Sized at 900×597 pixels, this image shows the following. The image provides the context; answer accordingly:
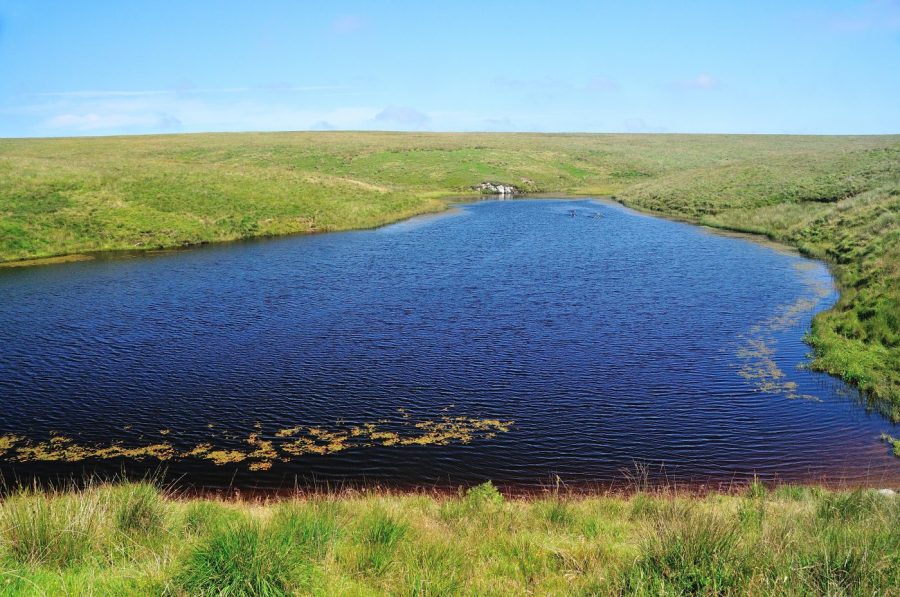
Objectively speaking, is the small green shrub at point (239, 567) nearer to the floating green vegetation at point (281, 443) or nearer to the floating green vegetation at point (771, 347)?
the floating green vegetation at point (281, 443)

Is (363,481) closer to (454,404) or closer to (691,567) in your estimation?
(454,404)

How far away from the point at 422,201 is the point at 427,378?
6491 centimetres

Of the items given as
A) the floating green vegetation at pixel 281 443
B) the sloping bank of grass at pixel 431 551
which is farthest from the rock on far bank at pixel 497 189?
the sloping bank of grass at pixel 431 551

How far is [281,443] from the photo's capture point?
59.5ft

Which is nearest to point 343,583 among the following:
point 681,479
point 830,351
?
point 681,479

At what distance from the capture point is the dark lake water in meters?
17.2

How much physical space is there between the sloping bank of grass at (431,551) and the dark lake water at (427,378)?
17.4ft

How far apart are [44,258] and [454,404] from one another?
4087 cm

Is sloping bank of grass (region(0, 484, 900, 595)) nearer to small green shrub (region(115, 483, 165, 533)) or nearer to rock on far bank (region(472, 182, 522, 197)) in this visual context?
small green shrub (region(115, 483, 165, 533))

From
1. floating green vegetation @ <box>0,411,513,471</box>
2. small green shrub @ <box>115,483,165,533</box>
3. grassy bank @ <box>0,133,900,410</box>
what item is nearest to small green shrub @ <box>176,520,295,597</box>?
small green shrub @ <box>115,483,165,533</box>


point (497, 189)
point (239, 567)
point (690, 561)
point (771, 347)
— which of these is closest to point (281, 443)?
point (239, 567)

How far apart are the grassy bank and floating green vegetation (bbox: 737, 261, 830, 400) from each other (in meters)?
1.60

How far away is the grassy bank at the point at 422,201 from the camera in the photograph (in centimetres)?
2837

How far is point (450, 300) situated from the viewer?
3400 centimetres
